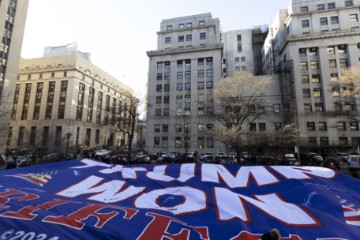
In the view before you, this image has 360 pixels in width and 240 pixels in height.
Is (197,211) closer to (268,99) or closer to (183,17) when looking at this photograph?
(268,99)

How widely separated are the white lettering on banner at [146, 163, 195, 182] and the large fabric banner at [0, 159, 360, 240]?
0.03 m

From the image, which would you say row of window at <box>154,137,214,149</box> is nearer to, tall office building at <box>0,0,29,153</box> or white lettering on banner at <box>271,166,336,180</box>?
tall office building at <box>0,0,29,153</box>

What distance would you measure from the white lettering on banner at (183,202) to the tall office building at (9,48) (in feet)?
195

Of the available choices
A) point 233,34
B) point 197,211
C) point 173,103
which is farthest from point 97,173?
point 233,34

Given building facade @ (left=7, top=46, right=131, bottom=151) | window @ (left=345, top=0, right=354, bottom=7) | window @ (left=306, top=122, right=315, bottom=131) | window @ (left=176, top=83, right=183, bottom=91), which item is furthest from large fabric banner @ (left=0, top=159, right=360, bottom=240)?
window @ (left=345, top=0, right=354, bottom=7)

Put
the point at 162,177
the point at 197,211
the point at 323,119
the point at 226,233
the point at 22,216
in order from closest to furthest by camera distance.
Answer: the point at 226,233, the point at 22,216, the point at 197,211, the point at 162,177, the point at 323,119

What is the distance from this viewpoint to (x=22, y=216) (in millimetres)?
4836

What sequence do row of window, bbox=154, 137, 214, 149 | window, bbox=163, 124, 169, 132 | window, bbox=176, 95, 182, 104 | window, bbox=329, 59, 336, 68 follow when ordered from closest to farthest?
1. window, bbox=329, 59, 336, 68
2. row of window, bbox=154, 137, 214, 149
3. window, bbox=163, 124, 169, 132
4. window, bbox=176, 95, 182, 104

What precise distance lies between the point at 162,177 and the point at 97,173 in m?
2.39

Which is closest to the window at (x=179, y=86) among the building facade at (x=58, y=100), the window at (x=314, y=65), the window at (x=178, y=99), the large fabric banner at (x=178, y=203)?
the window at (x=178, y=99)

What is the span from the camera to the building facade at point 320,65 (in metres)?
51.5

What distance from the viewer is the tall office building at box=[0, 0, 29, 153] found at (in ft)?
176

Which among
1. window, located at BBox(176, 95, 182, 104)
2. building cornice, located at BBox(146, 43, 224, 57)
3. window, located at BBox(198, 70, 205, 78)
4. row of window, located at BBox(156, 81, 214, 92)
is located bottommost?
window, located at BBox(176, 95, 182, 104)

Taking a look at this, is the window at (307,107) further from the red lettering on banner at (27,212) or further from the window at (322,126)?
the red lettering on banner at (27,212)
